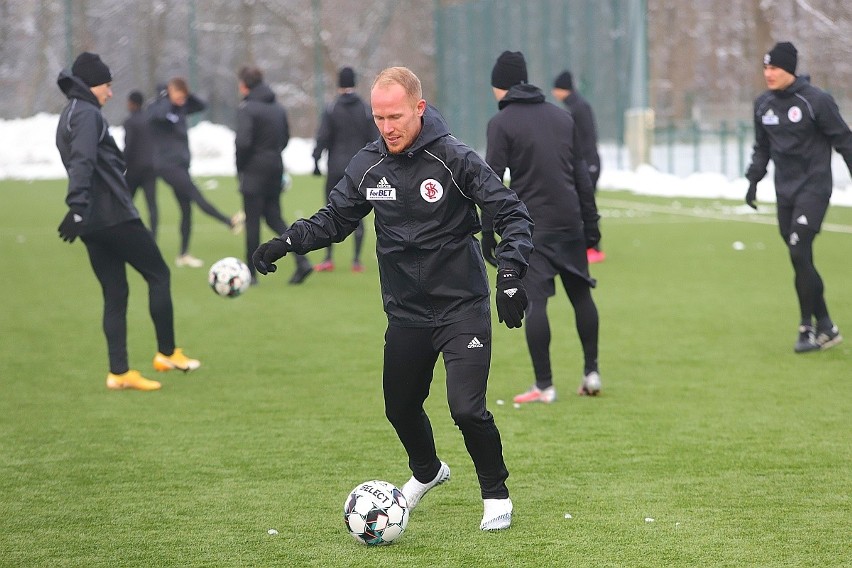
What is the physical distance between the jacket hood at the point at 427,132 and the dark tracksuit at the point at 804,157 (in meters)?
4.78

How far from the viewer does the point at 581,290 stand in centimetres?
812

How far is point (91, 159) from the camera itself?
8.14 m

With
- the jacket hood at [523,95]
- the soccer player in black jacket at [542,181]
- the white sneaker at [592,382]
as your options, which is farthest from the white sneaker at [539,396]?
the jacket hood at [523,95]

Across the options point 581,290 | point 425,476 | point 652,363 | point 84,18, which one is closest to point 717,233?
point 652,363

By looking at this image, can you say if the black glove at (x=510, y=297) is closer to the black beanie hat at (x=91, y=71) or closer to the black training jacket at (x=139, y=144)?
the black beanie hat at (x=91, y=71)

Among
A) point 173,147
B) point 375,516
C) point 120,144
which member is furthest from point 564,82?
point 120,144

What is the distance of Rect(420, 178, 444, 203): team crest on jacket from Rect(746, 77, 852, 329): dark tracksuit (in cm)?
490

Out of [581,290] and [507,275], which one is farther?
[581,290]

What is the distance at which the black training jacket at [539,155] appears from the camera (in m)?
7.79

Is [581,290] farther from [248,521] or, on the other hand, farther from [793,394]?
[248,521]

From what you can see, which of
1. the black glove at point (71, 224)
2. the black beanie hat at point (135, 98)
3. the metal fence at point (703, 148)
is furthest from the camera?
the metal fence at point (703, 148)

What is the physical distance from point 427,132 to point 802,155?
4960mm

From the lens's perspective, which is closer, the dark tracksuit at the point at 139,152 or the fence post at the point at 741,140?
the dark tracksuit at the point at 139,152

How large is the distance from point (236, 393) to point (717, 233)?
1127cm
